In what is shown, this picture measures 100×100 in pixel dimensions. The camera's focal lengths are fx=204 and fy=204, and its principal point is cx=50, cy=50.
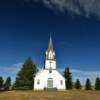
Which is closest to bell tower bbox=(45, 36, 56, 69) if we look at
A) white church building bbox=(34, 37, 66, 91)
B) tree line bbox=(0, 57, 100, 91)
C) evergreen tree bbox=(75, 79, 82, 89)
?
white church building bbox=(34, 37, 66, 91)

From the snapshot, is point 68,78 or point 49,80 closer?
point 49,80

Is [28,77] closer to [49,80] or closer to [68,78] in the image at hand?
[49,80]

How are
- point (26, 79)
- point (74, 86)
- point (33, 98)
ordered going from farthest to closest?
point (74, 86)
point (26, 79)
point (33, 98)

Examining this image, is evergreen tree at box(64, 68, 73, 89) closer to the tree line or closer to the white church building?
the tree line

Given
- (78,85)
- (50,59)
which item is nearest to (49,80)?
(50,59)

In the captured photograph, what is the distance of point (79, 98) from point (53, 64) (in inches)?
1009

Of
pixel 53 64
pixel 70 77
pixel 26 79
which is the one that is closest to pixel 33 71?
pixel 26 79

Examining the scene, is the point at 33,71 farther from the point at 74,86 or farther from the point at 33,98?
the point at 33,98

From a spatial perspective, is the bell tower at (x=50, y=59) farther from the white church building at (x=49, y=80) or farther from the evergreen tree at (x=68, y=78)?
the evergreen tree at (x=68, y=78)

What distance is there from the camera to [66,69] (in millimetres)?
69250

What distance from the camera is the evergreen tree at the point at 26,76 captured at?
61.4 meters

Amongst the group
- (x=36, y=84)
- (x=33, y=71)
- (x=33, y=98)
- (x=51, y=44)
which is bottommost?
(x=33, y=98)

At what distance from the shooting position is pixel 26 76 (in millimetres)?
62406

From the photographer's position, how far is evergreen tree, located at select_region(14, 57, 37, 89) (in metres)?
61.4
